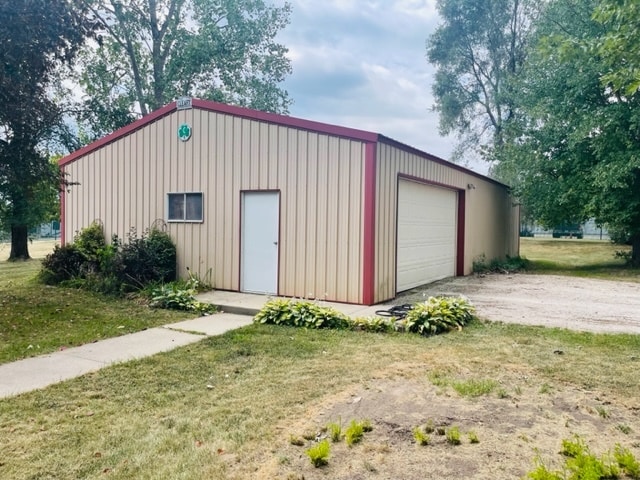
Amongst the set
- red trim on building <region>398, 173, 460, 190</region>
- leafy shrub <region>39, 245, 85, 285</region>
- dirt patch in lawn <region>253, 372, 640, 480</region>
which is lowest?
dirt patch in lawn <region>253, 372, 640, 480</region>

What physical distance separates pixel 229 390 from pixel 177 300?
157 inches

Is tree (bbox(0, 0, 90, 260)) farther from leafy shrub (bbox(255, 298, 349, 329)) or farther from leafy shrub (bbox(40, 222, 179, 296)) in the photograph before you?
leafy shrub (bbox(255, 298, 349, 329))

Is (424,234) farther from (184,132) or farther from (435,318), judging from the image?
(184,132)

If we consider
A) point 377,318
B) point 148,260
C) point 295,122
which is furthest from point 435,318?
point 148,260

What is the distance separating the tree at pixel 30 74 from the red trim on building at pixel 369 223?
514 cm

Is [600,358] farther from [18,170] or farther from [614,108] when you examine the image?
[614,108]

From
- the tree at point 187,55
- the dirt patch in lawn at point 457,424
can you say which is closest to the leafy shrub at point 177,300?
the dirt patch in lawn at point 457,424

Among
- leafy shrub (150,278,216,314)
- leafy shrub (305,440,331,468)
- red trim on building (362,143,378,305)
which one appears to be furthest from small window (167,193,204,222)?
leafy shrub (305,440,331,468)

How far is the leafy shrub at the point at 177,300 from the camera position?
739cm

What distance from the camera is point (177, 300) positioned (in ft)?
24.8

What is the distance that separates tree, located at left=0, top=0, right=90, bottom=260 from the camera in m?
6.73

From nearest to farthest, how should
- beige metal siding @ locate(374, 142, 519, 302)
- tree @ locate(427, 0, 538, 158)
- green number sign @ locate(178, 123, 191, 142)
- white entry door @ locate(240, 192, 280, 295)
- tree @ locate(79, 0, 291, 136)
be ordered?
beige metal siding @ locate(374, 142, 519, 302), white entry door @ locate(240, 192, 280, 295), green number sign @ locate(178, 123, 191, 142), tree @ locate(79, 0, 291, 136), tree @ locate(427, 0, 538, 158)

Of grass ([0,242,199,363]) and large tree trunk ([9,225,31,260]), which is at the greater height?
large tree trunk ([9,225,31,260])

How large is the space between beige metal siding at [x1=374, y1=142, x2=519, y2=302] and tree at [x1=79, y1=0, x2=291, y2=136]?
35.3 ft
